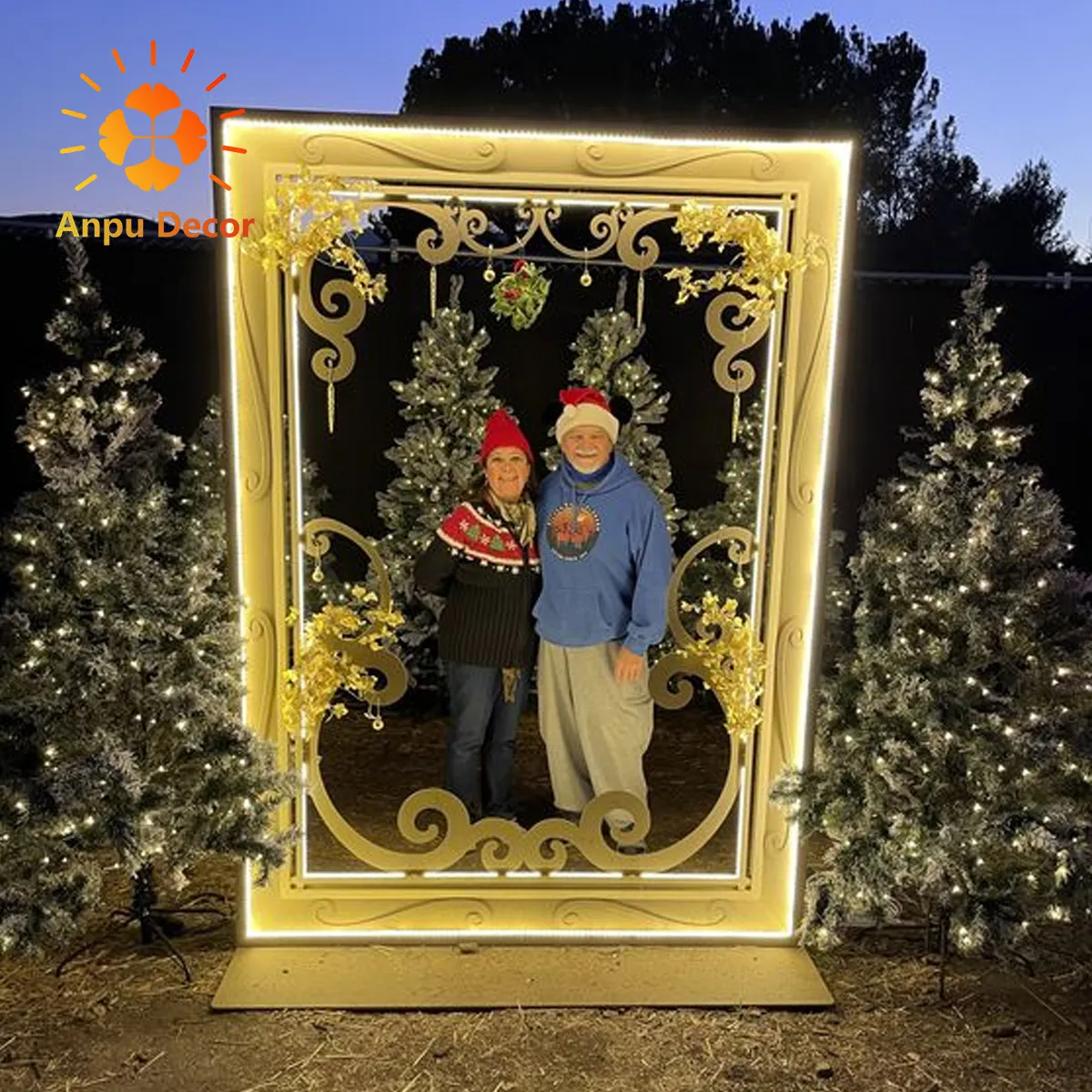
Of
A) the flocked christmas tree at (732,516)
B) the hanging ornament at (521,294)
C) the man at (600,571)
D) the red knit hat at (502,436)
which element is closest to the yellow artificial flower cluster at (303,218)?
the hanging ornament at (521,294)

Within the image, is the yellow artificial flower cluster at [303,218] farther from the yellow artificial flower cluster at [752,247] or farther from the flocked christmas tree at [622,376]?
the flocked christmas tree at [622,376]

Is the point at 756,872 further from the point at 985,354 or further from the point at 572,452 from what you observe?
the point at 985,354

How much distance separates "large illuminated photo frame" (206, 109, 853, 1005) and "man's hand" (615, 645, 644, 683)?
5.1 inches

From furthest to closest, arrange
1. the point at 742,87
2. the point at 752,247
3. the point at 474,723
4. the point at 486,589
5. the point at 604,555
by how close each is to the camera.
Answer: the point at 742,87 < the point at 474,723 < the point at 486,589 < the point at 604,555 < the point at 752,247

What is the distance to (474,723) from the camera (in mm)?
4152

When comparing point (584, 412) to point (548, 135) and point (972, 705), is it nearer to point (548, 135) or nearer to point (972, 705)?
point (548, 135)

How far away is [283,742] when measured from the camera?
385cm

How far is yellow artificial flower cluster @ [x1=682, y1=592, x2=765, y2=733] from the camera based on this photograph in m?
3.88

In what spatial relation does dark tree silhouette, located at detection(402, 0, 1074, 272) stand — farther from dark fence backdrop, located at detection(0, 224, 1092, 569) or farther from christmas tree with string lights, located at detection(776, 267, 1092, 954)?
christmas tree with string lights, located at detection(776, 267, 1092, 954)

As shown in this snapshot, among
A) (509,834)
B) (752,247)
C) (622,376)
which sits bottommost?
(509,834)

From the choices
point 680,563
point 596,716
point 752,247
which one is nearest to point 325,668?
point 596,716

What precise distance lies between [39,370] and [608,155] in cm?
574

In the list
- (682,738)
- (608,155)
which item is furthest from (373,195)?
(682,738)

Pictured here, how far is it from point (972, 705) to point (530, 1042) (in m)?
1.88
